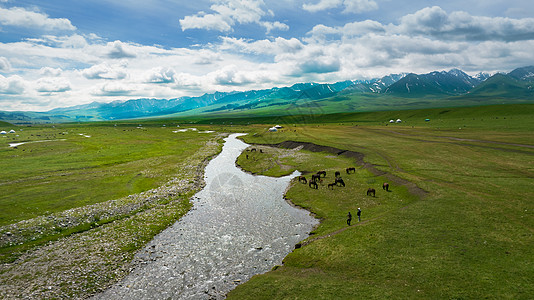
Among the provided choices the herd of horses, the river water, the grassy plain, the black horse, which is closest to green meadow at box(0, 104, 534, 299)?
the grassy plain

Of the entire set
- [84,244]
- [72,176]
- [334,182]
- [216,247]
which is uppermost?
[72,176]

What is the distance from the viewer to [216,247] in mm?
33031

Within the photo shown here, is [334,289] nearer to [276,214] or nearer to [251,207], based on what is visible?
[276,214]

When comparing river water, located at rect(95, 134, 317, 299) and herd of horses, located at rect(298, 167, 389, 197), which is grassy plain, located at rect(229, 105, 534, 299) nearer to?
herd of horses, located at rect(298, 167, 389, 197)

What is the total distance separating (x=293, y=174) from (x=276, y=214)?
26672mm

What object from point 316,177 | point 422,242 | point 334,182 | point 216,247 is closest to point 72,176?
point 216,247

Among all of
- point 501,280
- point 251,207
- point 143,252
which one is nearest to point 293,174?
point 251,207

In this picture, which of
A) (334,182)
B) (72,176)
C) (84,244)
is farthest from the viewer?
(72,176)

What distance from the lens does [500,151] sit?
67375mm

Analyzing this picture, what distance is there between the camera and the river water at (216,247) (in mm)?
25656

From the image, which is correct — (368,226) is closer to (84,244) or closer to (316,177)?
(316,177)

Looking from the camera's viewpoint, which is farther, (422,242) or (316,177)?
(316,177)

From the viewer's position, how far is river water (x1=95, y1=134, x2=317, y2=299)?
25.7 m

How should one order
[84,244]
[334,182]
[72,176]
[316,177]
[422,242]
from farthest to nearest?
[72,176] → [316,177] → [334,182] → [84,244] → [422,242]
